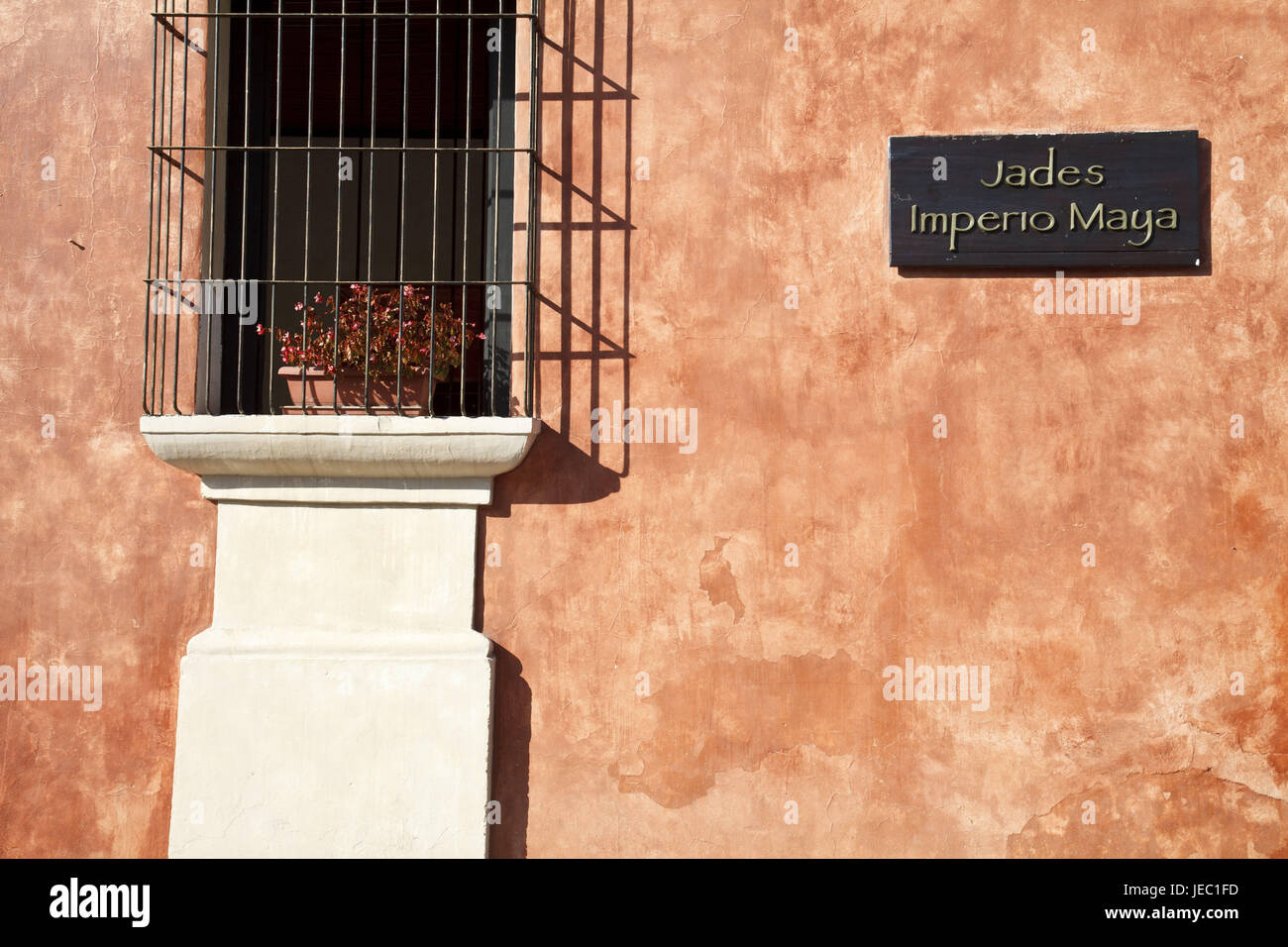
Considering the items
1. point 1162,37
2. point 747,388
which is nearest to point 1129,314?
point 1162,37

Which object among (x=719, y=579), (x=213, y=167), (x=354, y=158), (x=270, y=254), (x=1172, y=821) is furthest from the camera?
(x=354, y=158)

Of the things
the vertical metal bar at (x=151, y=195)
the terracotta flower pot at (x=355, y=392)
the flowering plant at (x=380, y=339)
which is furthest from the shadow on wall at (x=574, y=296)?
the vertical metal bar at (x=151, y=195)

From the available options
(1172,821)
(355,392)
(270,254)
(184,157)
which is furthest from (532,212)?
(1172,821)

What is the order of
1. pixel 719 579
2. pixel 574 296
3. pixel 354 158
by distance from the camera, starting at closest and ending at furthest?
pixel 719 579 → pixel 574 296 → pixel 354 158

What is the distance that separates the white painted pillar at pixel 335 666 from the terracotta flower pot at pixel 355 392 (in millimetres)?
263

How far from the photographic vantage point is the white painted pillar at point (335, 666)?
449 centimetres

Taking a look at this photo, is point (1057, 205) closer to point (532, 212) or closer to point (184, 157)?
point (532, 212)

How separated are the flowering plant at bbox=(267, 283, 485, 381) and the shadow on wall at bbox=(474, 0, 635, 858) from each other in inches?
14.1

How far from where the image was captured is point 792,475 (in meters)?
4.69

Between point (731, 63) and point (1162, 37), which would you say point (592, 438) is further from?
point (1162, 37)

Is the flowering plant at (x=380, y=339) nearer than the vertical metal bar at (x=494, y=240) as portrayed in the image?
Yes

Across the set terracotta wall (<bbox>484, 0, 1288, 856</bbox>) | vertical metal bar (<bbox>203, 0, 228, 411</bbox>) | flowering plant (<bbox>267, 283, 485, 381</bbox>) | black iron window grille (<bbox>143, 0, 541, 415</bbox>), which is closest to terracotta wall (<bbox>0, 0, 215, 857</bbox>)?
black iron window grille (<bbox>143, 0, 541, 415</bbox>)

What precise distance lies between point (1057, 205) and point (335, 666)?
12.0 ft

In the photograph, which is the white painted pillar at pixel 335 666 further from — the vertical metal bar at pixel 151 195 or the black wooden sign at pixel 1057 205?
the black wooden sign at pixel 1057 205
